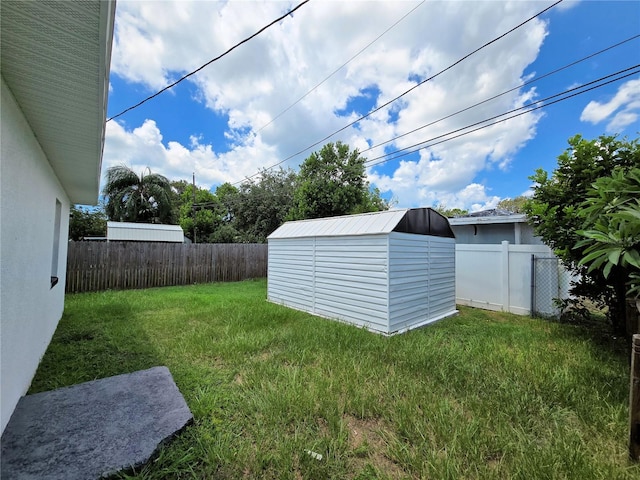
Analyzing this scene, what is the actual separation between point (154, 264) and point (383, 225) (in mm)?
8502

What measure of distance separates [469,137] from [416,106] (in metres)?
1.78

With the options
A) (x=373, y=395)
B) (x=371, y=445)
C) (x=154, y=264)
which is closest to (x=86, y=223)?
(x=154, y=264)

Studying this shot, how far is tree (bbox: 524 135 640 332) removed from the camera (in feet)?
13.8

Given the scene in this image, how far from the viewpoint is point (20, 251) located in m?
2.25

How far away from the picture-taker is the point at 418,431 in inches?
81.4

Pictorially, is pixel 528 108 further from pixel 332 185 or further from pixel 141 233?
pixel 141 233

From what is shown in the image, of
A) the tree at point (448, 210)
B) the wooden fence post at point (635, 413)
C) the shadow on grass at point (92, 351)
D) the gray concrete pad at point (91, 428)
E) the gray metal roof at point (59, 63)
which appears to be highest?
the tree at point (448, 210)

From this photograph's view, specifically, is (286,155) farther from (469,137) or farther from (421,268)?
(421,268)

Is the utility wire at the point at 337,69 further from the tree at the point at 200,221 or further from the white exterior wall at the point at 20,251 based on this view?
the tree at the point at 200,221

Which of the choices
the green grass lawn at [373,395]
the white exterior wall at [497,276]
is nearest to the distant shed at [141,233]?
the green grass lawn at [373,395]

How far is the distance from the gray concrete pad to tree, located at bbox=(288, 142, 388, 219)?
38.1ft

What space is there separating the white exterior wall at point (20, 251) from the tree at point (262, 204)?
14.2 m

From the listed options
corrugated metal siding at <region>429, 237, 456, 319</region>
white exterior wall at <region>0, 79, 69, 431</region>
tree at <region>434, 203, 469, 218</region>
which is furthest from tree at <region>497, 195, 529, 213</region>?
white exterior wall at <region>0, 79, 69, 431</region>

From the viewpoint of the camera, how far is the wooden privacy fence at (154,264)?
800 centimetres
